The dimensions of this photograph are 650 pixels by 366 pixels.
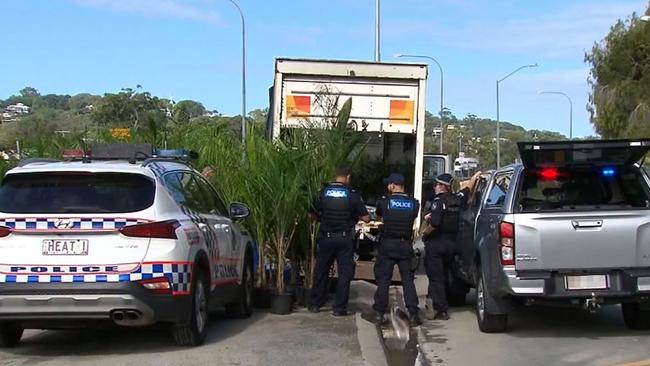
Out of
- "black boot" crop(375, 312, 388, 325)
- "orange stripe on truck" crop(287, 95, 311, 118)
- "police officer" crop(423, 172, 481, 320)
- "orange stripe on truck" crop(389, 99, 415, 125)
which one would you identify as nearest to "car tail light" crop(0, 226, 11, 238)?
"black boot" crop(375, 312, 388, 325)

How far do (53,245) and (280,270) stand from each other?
4003mm

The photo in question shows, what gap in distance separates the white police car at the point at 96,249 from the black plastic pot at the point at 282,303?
2.45m

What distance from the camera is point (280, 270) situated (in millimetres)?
10867

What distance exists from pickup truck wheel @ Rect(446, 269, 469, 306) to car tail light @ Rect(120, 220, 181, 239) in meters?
4.49

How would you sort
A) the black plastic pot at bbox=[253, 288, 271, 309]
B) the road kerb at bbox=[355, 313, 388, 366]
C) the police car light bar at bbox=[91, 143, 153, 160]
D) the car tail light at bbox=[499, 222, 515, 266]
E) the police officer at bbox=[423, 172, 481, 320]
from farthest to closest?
the black plastic pot at bbox=[253, 288, 271, 309], the police officer at bbox=[423, 172, 481, 320], the police car light bar at bbox=[91, 143, 153, 160], the car tail light at bbox=[499, 222, 515, 266], the road kerb at bbox=[355, 313, 388, 366]

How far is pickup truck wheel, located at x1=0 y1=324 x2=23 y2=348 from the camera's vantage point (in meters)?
8.02

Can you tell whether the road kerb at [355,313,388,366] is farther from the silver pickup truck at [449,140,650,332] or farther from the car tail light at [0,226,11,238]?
the car tail light at [0,226,11,238]

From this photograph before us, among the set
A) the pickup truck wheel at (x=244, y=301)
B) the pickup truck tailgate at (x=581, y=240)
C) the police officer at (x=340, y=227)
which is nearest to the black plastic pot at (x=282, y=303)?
the pickup truck wheel at (x=244, y=301)

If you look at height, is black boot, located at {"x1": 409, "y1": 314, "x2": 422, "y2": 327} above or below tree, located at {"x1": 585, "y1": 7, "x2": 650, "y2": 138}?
below

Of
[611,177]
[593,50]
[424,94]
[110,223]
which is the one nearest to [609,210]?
[611,177]

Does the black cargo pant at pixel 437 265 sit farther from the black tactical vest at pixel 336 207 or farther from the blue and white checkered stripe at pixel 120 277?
the blue and white checkered stripe at pixel 120 277

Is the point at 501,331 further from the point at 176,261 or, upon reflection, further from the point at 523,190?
the point at 176,261

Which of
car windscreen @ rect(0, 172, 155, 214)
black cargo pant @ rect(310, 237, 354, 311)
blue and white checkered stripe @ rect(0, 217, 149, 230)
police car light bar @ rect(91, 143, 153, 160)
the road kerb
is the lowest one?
the road kerb

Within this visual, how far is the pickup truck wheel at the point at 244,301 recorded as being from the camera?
1002 centimetres
